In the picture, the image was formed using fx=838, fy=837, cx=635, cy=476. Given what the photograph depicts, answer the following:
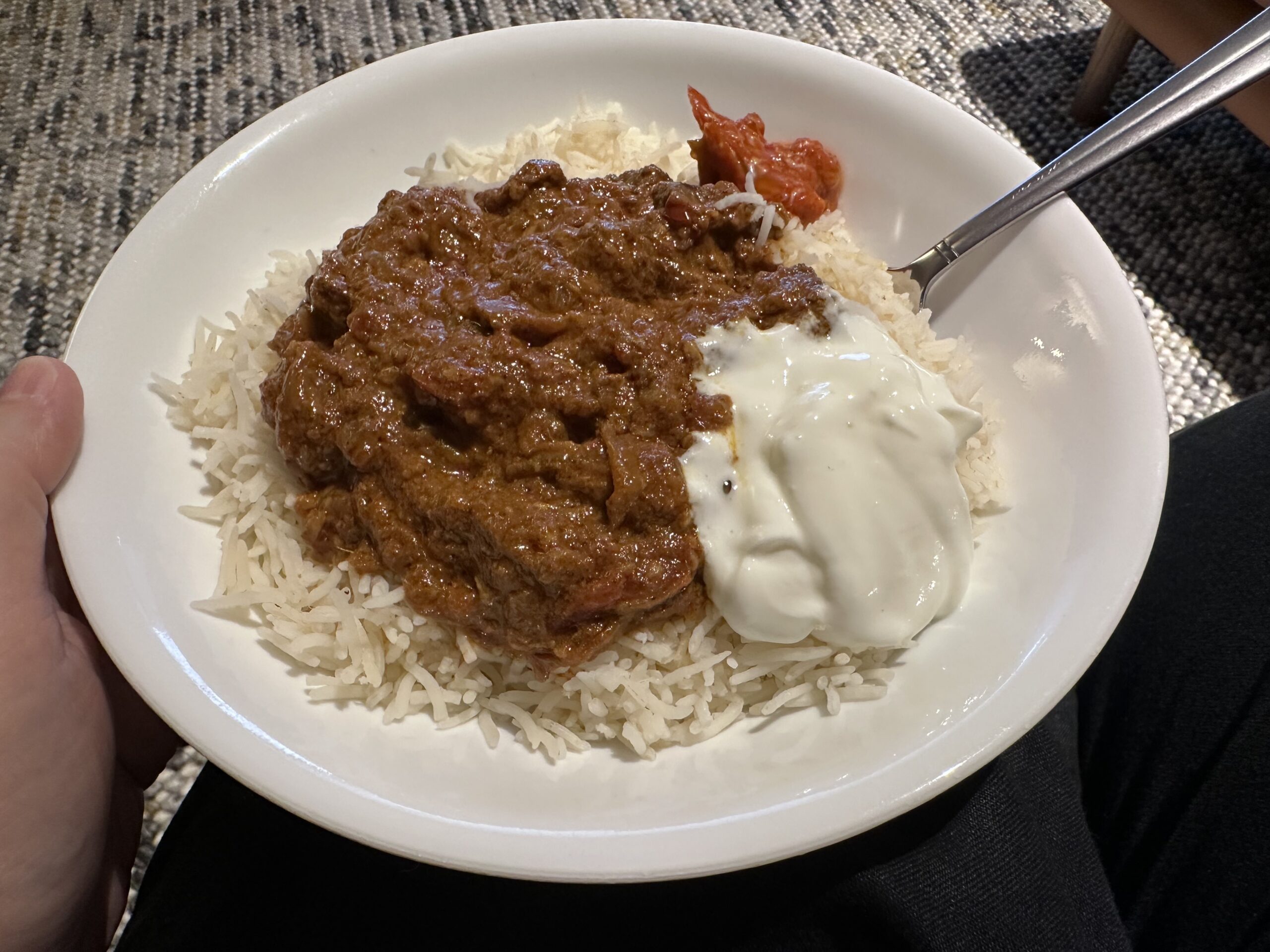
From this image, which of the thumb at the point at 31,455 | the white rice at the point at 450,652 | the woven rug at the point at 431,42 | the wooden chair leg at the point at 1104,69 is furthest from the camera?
the wooden chair leg at the point at 1104,69

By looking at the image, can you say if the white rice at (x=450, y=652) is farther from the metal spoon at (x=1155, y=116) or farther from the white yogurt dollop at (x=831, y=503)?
the metal spoon at (x=1155, y=116)

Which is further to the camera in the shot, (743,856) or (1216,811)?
(1216,811)

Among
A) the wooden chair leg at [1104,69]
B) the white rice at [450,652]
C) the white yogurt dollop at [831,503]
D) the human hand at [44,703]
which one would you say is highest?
the wooden chair leg at [1104,69]

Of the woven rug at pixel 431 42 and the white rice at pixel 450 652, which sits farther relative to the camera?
the woven rug at pixel 431 42

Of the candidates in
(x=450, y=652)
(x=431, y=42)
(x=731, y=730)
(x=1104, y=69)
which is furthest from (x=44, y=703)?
(x=1104, y=69)

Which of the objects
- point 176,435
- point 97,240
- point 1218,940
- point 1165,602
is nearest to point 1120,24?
point 1165,602

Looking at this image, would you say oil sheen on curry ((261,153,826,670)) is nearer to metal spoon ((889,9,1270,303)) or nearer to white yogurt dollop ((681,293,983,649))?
white yogurt dollop ((681,293,983,649))

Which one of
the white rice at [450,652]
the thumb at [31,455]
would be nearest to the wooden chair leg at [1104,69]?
the white rice at [450,652]

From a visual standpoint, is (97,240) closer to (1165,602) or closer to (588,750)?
(588,750)
